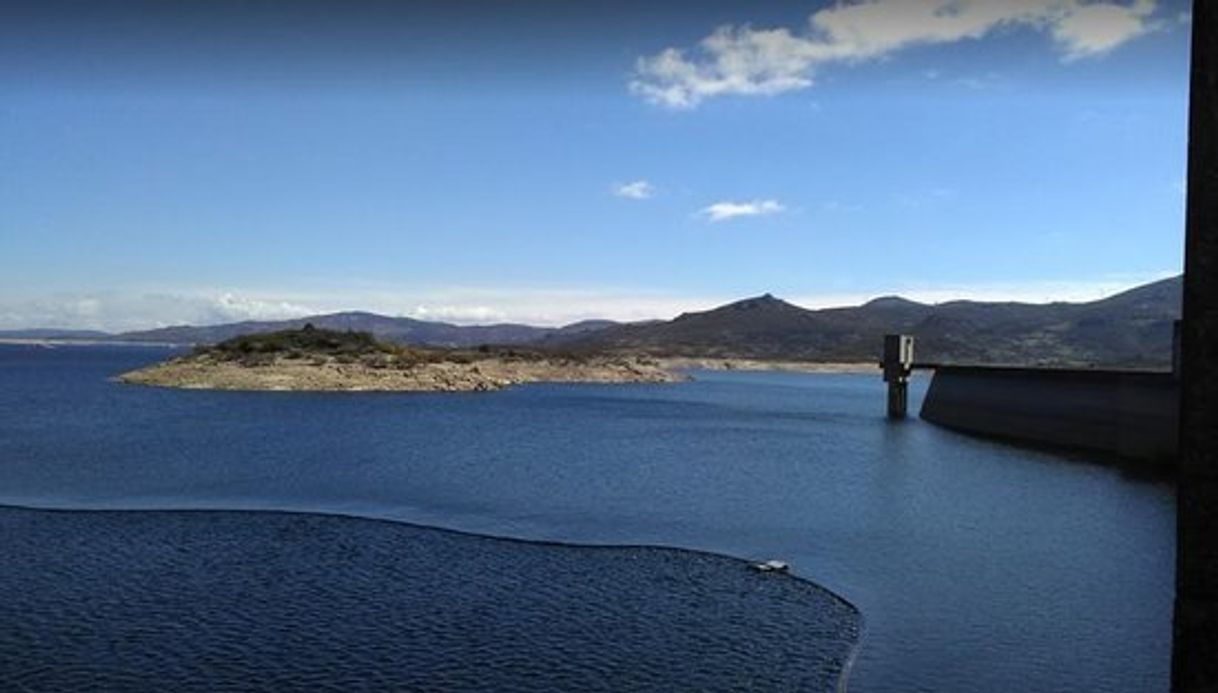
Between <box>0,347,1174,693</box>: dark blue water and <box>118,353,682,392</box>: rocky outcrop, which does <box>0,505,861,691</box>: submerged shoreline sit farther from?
<box>118,353,682,392</box>: rocky outcrop

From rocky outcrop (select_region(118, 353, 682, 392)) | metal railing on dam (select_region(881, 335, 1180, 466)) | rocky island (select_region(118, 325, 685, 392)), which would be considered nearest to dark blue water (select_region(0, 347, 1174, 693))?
metal railing on dam (select_region(881, 335, 1180, 466))

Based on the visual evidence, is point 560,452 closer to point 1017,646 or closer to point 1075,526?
point 1075,526

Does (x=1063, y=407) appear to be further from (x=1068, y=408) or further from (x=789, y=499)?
(x=789, y=499)

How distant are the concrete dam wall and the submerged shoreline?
29.9 m

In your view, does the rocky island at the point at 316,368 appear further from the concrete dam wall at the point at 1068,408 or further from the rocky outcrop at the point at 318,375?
the concrete dam wall at the point at 1068,408

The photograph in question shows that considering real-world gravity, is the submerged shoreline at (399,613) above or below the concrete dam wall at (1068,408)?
below

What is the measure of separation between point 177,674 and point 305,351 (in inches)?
4378

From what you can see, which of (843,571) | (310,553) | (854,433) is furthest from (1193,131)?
(854,433)

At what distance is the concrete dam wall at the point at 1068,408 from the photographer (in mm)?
50938

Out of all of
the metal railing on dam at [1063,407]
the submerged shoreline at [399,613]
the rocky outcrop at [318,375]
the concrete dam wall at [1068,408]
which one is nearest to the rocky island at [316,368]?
the rocky outcrop at [318,375]

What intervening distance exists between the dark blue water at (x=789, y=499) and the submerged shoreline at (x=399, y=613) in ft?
5.85

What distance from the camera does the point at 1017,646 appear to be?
54.4 feet

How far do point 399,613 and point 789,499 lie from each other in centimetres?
2004

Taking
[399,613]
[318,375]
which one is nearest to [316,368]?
[318,375]
